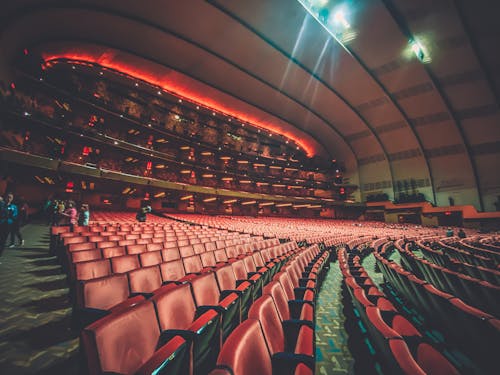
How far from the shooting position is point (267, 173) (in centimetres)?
2094

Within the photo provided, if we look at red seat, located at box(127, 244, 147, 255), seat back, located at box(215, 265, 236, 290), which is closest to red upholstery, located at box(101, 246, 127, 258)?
red seat, located at box(127, 244, 147, 255)

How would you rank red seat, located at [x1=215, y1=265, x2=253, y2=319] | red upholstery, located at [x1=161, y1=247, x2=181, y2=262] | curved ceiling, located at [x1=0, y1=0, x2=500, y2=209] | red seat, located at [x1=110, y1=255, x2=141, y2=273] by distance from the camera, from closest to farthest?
red seat, located at [x1=215, y1=265, x2=253, y2=319] → red seat, located at [x1=110, y1=255, x2=141, y2=273] → red upholstery, located at [x1=161, y1=247, x2=181, y2=262] → curved ceiling, located at [x1=0, y1=0, x2=500, y2=209]

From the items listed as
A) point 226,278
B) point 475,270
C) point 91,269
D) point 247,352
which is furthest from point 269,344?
point 475,270

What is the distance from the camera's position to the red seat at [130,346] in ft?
2.57

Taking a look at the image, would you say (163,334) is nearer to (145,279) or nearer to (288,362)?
(288,362)

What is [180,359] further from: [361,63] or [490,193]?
[490,193]

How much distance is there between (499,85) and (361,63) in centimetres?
907

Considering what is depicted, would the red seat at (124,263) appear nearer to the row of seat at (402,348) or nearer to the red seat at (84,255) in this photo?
the red seat at (84,255)

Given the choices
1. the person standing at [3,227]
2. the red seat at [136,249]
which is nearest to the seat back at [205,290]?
the red seat at [136,249]

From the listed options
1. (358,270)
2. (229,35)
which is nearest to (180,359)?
(358,270)

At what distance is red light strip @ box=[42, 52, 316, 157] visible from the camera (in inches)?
460

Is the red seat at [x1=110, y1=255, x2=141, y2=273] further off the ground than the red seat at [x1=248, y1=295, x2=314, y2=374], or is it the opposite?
the red seat at [x1=110, y1=255, x2=141, y2=273]

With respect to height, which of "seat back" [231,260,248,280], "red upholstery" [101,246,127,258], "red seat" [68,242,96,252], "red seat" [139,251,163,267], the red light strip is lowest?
"seat back" [231,260,248,280]

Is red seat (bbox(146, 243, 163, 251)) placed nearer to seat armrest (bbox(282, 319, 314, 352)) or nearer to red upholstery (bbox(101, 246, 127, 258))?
red upholstery (bbox(101, 246, 127, 258))
